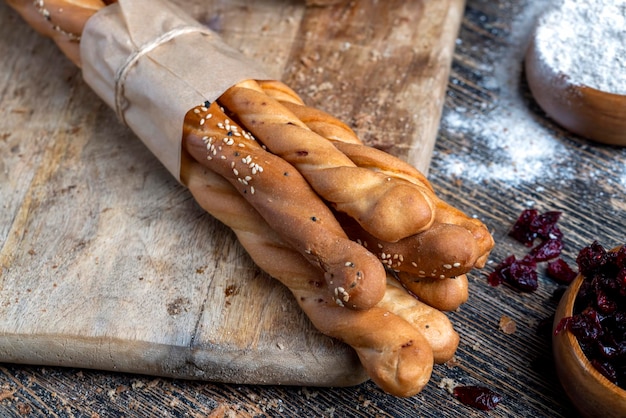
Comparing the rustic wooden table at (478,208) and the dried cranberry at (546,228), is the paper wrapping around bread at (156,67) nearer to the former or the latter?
the rustic wooden table at (478,208)

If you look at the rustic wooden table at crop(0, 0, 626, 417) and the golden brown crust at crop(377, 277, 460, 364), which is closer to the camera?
the golden brown crust at crop(377, 277, 460, 364)

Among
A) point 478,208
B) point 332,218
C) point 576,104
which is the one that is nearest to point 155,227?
point 332,218

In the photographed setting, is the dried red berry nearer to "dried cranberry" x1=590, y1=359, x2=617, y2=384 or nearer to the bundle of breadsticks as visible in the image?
"dried cranberry" x1=590, y1=359, x2=617, y2=384

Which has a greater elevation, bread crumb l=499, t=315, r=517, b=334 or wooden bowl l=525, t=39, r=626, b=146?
wooden bowl l=525, t=39, r=626, b=146

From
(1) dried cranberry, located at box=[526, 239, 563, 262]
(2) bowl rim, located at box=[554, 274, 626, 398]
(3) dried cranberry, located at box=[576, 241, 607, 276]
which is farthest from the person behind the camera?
(1) dried cranberry, located at box=[526, 239, 563, 262]

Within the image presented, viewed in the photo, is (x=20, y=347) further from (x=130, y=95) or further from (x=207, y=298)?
(x=130, y=95)

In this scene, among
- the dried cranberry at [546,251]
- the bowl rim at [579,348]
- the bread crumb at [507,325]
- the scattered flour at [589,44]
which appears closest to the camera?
the bowl rim at [579,348]

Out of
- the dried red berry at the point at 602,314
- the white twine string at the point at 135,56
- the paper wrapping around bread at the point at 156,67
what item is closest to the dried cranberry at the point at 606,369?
the dried red berry at the point at 602,314

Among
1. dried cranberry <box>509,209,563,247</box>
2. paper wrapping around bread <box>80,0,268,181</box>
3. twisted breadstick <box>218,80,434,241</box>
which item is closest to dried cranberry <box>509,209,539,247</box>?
dried cranberry <box>509,209,563,247</box>

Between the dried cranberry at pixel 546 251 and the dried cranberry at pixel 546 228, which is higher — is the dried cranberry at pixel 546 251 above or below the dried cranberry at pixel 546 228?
below
